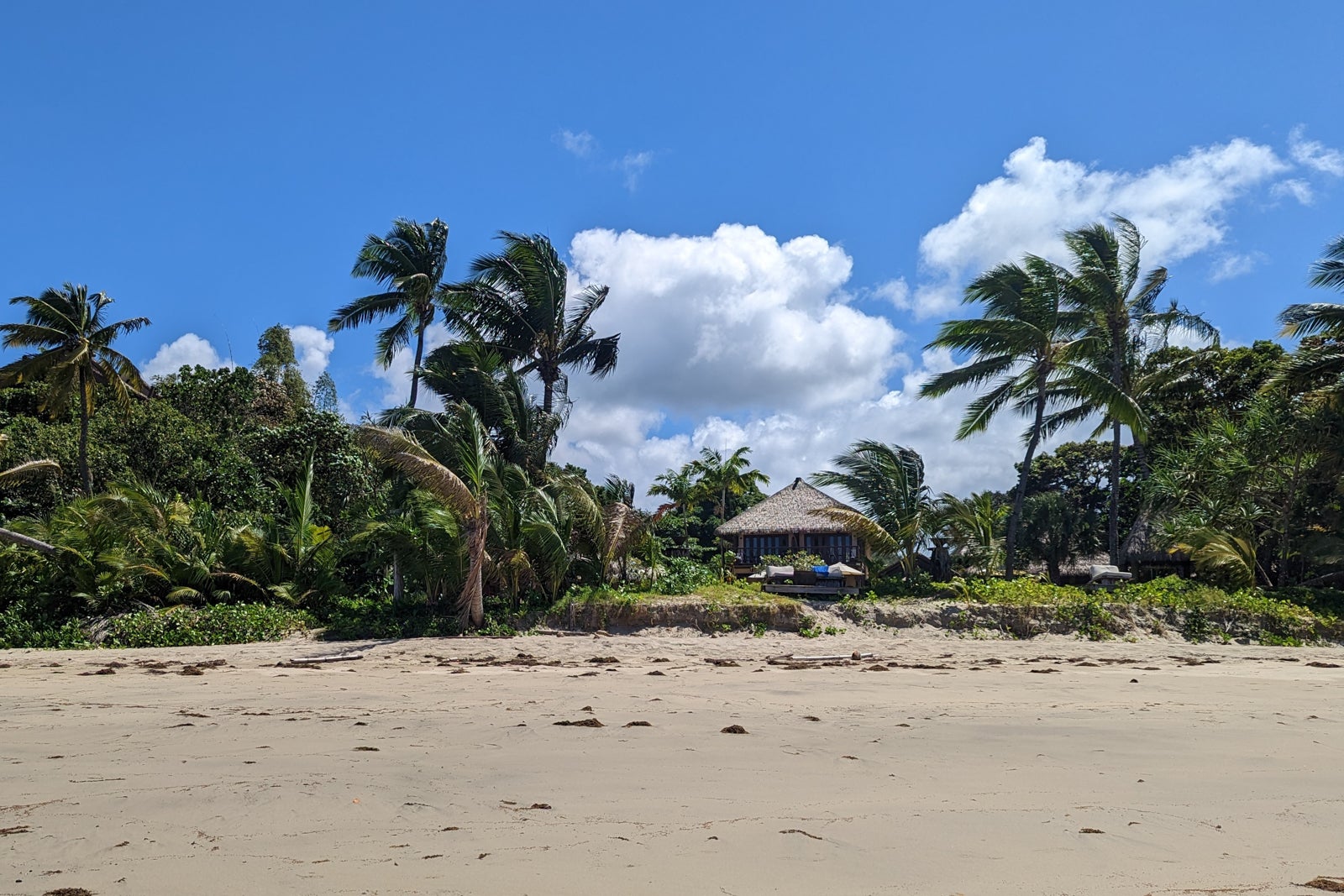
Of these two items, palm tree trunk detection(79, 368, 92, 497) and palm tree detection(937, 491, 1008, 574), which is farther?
palm tree trunk detection(79, 368, 92, 497)

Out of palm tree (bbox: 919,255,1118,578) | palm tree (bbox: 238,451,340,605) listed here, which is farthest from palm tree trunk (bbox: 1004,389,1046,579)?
palm tree (bbox: 238,451,340,605)

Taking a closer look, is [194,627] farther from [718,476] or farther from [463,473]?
[718,476]

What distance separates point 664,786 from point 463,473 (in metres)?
10.4

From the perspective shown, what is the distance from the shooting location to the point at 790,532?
28.9m

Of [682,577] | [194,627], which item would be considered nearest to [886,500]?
[682,577]

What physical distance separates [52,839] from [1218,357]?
29.3m

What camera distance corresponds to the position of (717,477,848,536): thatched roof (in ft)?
94.4

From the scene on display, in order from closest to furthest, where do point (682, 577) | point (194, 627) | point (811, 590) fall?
point (194, 627)
point (682, 577)
point (811, 590)

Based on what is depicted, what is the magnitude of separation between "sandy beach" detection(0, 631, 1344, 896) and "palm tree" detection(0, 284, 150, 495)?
48.3 feet

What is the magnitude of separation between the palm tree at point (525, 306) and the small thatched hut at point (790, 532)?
384 inches

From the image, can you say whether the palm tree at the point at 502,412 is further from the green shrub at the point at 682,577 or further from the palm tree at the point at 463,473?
the green shrub at the point at 682,577

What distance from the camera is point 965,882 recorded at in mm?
3182

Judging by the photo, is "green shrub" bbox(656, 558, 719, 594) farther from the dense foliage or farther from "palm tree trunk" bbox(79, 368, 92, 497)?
"palm tree trunk" bbox(79, 368, 92, 497)

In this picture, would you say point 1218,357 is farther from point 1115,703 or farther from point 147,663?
point 147,663
